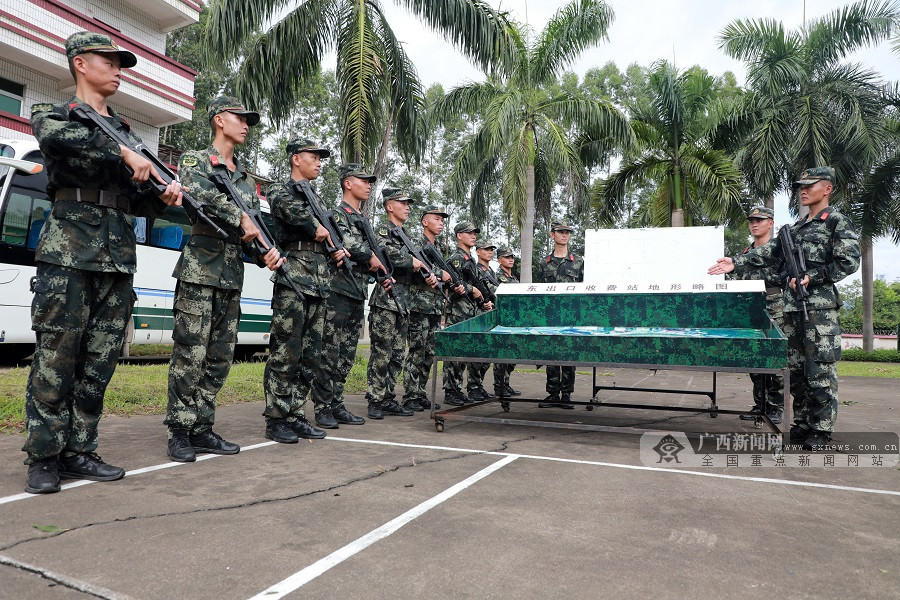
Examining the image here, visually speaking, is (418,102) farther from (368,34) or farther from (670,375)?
(670,375)

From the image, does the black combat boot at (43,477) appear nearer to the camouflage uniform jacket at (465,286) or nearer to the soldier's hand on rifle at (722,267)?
the soldier's hand on rifle at (722,267)

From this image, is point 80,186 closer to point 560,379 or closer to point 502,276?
point 560,379

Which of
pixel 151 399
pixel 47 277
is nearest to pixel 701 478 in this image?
pixel 47 277

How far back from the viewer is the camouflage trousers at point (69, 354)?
3.16m

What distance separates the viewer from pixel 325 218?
194 inches

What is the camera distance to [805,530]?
2908mm

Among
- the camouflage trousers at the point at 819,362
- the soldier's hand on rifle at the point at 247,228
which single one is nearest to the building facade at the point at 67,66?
the soldier's hand on rifle at the point at 247,228

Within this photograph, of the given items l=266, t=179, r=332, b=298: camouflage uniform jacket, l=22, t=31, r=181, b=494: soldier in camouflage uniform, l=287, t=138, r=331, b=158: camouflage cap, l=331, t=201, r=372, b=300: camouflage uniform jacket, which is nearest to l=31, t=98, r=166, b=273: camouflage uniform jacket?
l=22, t=31, r=181, b=494: soldier in camouflage uniform

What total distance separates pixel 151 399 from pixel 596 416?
4.42m

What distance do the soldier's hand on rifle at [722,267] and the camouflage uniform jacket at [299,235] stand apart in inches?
128

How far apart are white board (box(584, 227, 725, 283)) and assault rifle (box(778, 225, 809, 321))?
0.47m

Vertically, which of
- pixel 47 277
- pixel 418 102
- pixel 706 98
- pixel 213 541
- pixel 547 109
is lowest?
pixel 213 541

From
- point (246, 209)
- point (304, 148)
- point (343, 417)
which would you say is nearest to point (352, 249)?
point (304, 148)

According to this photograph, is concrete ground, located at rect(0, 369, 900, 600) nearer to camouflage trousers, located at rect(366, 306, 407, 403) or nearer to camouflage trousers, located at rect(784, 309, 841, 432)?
camouflage trousers, located at rect(784, 309, 841, 432)
